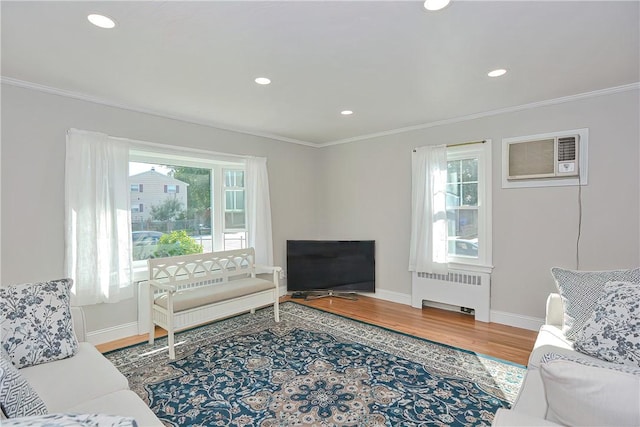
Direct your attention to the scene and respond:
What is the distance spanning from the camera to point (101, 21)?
184 centimetres

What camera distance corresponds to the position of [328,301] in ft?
15.2

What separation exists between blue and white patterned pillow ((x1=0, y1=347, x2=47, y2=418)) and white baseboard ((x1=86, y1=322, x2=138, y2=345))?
2.18 meters

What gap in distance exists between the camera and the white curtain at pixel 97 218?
9.80 feet

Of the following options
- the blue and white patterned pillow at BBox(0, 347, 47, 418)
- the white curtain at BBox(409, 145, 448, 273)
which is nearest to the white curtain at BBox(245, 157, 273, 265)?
the white curtain at BBox(409, 145, 448, 273)

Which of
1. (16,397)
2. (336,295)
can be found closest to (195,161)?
(336,295)

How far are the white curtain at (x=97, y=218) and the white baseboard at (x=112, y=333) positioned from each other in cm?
Answer: 35

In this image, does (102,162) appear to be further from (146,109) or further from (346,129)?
(346,129)

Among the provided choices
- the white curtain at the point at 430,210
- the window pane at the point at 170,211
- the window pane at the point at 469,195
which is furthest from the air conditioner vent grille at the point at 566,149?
the window pane at the point at 170,211

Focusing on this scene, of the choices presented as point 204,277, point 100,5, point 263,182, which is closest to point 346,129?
point 263,182

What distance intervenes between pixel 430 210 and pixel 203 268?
9.36 ft

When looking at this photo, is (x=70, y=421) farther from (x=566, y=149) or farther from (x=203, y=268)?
(x=566, y=149)

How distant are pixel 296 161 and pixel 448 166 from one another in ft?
7.41

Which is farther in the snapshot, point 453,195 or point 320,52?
point 453,195

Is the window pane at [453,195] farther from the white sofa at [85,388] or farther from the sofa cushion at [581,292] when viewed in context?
the white sofa at [85,388]
